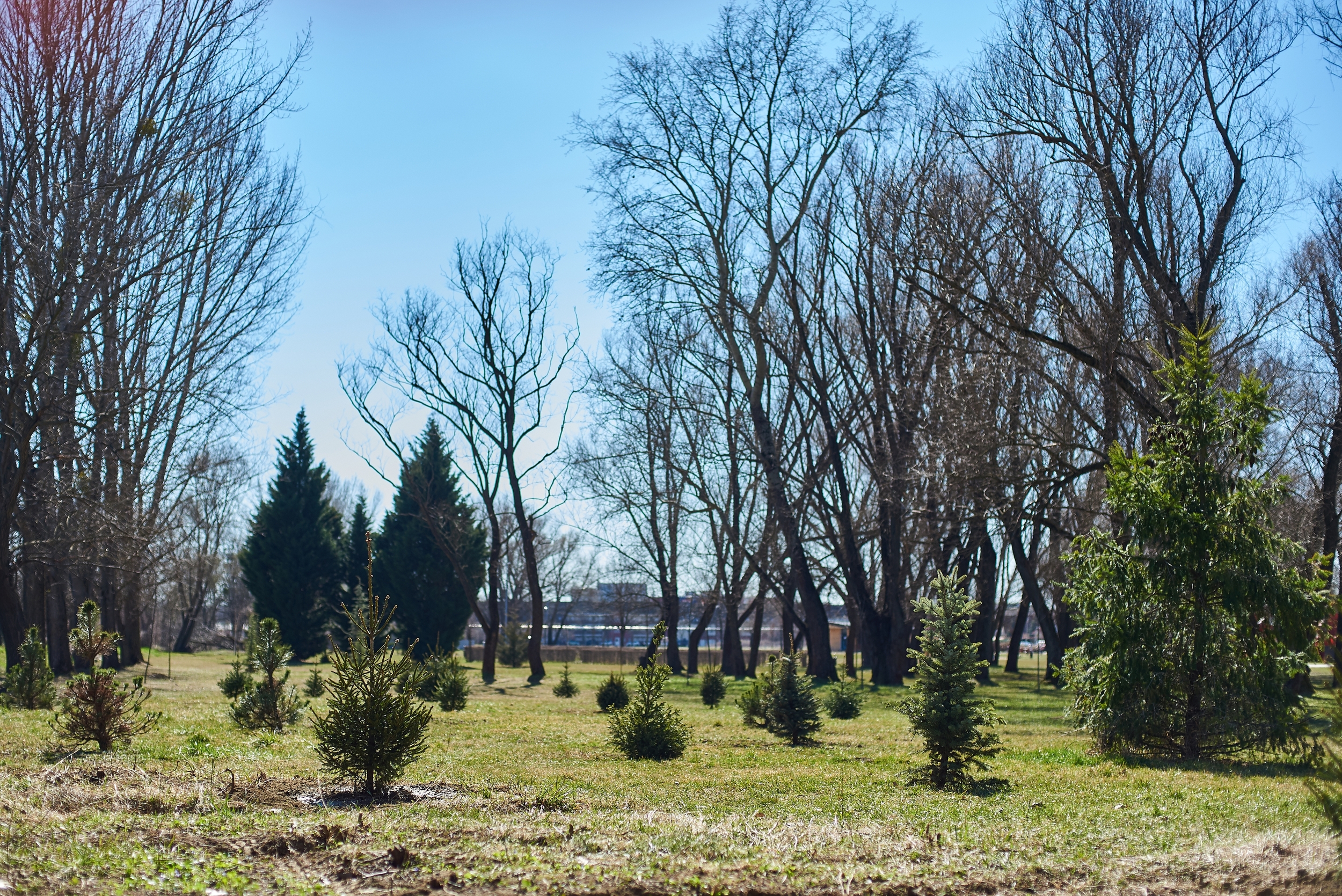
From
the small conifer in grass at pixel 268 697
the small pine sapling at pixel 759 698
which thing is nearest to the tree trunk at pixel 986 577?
the small pine sapling at pixel 759 698

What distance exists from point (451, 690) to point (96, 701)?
338 inches

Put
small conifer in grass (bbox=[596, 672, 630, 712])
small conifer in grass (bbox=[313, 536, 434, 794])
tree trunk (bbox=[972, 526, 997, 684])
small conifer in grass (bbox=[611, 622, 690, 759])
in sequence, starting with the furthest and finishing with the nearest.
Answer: tree trunk (bbox=[972, 526, 997, 684]), small conifer in grass (bbox=[596, 672, 630, 712]), small conifer in grass (bbox=[611, 622, 690, 759]), small conifer in grass (bbox=[313, 536, 434, 794])

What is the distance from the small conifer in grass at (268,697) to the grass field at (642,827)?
1.62 m

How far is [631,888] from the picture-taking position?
4.69 meters

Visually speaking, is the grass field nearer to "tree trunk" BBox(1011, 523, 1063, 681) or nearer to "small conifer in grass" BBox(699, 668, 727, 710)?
"small conifer in grass" BBox(699, 668, 727, 710)

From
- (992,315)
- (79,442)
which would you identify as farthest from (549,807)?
(79,442)

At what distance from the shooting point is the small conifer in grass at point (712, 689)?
68.5 feet

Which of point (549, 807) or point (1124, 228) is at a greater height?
point (1124, 228)

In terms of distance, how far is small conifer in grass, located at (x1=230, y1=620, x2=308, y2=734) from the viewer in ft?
39.5

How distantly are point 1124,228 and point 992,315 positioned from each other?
2422mm

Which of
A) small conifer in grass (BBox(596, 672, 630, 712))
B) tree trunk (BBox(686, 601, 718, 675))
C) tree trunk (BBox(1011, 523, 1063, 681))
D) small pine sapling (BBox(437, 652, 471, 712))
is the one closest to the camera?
small pine sapling (BBox(437, 652, 471, 712))

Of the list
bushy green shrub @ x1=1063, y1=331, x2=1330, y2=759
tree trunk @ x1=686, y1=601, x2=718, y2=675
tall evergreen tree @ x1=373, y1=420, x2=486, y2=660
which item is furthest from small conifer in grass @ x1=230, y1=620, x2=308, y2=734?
tall evergreen tree @ x1=373, y1=420, x2=486, y2=660

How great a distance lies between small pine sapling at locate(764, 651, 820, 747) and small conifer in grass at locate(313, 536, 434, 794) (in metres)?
6.40

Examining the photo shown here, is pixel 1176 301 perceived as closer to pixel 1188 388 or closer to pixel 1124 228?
pixel 1124 228
